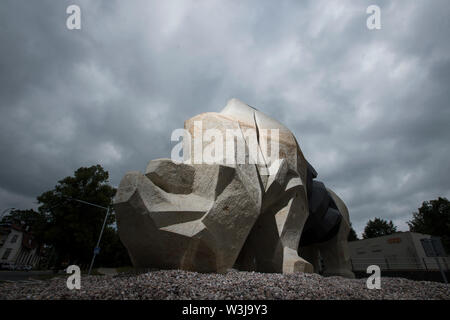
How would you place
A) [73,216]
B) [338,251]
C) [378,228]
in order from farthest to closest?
[378,228]
[73,216]
[338,251]

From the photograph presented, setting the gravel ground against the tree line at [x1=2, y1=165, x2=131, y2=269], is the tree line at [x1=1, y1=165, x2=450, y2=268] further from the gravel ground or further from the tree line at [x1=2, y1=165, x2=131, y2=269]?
the gravel ground

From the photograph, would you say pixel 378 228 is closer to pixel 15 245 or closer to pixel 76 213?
pixel 76 213

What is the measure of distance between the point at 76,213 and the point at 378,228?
46246 mm

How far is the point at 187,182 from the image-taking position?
18.8 feet

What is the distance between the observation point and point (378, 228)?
41.7 m

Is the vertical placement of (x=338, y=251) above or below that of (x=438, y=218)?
below

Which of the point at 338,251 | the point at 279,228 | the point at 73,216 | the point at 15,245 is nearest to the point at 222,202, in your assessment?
the point at 279,228

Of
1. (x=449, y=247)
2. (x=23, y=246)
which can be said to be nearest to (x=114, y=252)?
(x=23, y=246)

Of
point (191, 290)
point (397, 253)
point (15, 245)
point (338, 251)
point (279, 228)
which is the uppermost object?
point (15, 245)

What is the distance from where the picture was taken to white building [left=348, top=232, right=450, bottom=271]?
19484mm
